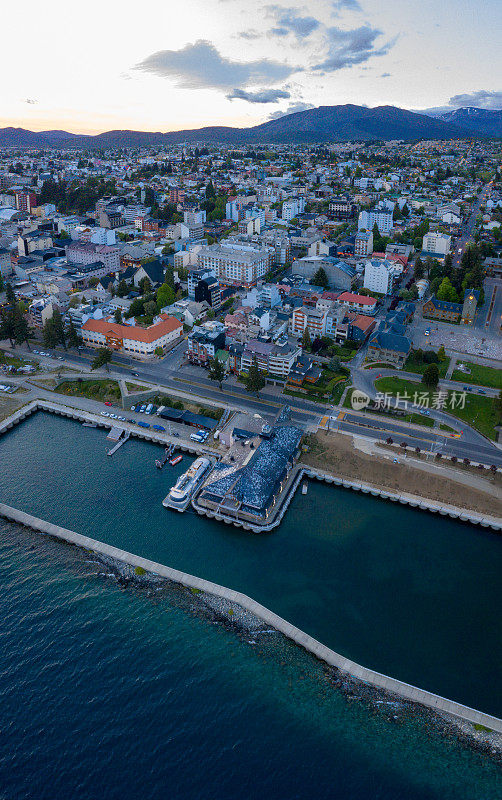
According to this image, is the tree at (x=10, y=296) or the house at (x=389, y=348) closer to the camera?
the house at (x=389, y=348)

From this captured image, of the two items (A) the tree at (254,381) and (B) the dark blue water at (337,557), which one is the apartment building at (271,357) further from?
(B) the dark blue water at (337,557)

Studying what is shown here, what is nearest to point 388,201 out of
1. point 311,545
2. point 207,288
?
point 207,288

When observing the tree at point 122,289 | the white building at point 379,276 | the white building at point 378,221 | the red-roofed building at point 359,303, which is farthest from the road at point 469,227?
the tree at point 122,289

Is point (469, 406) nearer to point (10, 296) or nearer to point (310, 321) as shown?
point (310, 321)

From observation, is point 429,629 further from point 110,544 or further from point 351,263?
point 351,263

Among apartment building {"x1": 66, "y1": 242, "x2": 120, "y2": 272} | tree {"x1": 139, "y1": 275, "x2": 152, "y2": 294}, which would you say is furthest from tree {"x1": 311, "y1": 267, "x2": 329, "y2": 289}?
apartment building {"x1": 66, "y1": 242, "x2": 120, "y2": 272}

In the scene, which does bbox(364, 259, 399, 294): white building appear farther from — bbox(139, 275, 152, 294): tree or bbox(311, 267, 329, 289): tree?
bbox(139, 275, 152, 294): tree
